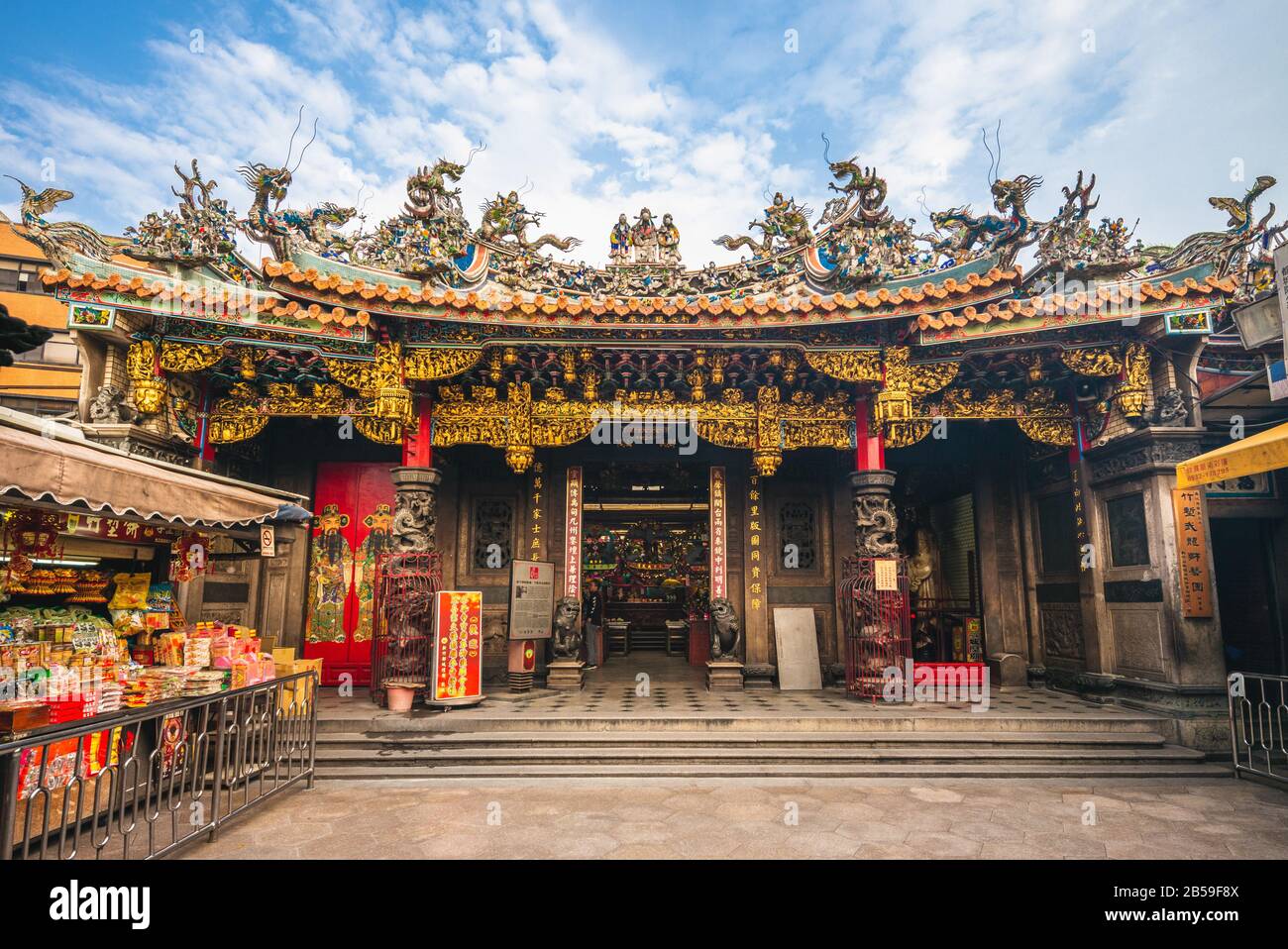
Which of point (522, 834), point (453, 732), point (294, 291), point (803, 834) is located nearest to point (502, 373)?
point (294, 291)

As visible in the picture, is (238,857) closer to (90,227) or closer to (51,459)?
(51,459)

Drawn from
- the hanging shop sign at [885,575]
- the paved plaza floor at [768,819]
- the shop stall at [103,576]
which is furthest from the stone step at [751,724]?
the hanging shop sign at [885,575]

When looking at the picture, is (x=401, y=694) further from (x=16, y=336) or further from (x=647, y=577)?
(x=647, y=577)

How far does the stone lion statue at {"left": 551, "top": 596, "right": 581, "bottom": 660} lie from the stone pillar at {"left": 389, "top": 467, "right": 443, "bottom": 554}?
2.05m

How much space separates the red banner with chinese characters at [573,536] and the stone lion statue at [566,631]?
1.16ft

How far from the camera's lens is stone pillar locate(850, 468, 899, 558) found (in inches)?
317

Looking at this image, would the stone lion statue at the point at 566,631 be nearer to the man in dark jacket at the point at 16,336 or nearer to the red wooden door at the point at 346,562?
the red wooden door at the point at 346,562

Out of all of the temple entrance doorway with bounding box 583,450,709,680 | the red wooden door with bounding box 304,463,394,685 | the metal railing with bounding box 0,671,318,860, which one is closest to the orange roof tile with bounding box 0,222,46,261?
the red wooden door with bounding box 304,463,394,685

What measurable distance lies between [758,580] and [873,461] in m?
2.53

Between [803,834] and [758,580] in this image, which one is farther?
[758,580]

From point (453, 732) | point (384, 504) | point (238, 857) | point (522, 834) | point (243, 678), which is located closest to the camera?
point (238, 857)

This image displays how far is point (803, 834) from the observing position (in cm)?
459

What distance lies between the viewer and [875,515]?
320 inches

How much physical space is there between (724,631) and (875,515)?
2473 millimetres
